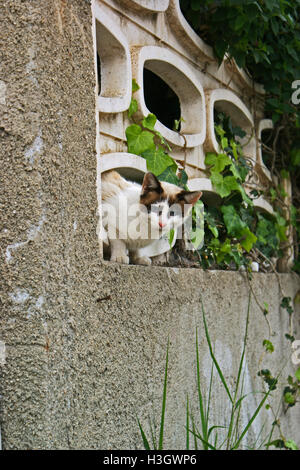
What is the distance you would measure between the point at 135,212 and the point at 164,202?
122 millimetres

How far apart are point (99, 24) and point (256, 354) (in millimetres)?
2022

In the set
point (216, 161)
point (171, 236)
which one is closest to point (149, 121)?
point (171, 236)

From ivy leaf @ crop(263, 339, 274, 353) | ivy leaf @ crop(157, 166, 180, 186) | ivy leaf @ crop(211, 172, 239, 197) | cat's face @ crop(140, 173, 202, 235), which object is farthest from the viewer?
ivy leaf @ crop(263, 339, 274, 353)

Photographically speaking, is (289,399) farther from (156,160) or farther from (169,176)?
(156,160)

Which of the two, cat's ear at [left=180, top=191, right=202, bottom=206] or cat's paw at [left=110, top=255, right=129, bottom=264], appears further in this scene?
cat's ear at [left=180, top=191, right=202, bottom=206]

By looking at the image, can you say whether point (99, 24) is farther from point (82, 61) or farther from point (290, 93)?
point (290, 93)

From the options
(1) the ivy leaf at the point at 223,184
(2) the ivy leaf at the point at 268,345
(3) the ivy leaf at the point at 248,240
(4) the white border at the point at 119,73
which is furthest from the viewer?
(2) the ivy leaf at the point at 268,345

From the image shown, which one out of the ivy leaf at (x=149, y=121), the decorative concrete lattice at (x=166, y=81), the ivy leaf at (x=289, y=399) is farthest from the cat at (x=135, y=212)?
the ivy leaf at (x=289, y=399)

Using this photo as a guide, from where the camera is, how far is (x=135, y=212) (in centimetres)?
228

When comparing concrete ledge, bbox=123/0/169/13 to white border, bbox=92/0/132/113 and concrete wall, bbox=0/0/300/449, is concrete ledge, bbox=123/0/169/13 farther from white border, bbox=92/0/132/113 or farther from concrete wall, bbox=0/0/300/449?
concrete wall, bbox=0/0/300/449

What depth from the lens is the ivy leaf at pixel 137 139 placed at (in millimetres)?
2291

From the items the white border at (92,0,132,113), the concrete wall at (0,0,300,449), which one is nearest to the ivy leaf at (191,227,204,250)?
the concrete wall at (0,0,300,449)

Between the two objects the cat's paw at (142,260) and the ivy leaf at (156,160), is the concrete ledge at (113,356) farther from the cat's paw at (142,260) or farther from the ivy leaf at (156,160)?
the ivy leaf at (156,160)

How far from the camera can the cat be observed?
7.16 ft
